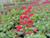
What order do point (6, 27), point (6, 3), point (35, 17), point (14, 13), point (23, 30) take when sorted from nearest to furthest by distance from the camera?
point (23, 30) < point (6, 27) < point (35, 17) < point (14, 13) < point (6, 3)

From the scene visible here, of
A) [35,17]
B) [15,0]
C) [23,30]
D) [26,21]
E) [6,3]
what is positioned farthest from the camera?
[15,0]

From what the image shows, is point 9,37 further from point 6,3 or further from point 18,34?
point 6,3

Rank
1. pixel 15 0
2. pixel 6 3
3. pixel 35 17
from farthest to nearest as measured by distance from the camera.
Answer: pixel 15 0 → pixel 6 3 → pixel 35 17

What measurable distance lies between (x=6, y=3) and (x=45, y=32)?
4.16m

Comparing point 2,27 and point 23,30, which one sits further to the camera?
point 2,27

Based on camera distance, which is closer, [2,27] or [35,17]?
[2,27]

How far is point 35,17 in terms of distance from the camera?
3133 millimetres

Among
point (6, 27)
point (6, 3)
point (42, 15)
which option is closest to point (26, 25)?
point (6, 27)

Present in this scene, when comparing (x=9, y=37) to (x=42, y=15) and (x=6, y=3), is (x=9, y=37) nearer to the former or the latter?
(x=42, y=15)

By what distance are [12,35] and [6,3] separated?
4052 mm

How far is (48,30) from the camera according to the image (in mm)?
2363

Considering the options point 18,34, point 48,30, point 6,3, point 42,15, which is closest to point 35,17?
point 42,15

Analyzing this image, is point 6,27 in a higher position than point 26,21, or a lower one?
lower

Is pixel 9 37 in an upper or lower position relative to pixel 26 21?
lower
